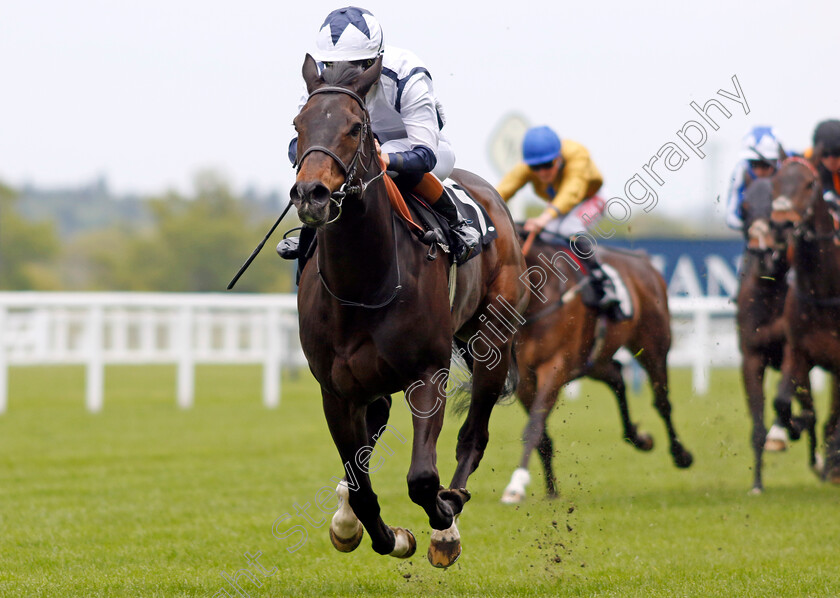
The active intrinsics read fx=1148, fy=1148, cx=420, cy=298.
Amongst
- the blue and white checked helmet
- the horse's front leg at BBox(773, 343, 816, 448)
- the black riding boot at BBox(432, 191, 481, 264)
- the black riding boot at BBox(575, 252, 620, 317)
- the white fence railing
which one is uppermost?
the blue and white checked helmet

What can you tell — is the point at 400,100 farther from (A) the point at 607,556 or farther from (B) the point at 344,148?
(A) the point at 607,556

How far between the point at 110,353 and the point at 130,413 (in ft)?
2.87

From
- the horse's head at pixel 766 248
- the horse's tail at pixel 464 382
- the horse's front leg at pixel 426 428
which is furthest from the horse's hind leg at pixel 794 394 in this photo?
the horse's front leg at pixel 426 428

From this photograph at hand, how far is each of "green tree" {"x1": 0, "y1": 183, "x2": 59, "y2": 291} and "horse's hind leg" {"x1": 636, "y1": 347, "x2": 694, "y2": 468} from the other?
53080mm

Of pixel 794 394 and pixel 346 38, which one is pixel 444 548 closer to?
pixel 346 38

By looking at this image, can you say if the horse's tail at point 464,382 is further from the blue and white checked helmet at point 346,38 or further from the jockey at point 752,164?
the jockey at point 752,164

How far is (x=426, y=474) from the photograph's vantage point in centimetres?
421

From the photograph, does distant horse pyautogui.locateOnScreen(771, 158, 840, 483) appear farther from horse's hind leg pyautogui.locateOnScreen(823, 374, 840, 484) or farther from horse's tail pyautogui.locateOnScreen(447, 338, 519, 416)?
horse's tail pyautogui.locateOnScreen(447, 338, 519, 416)

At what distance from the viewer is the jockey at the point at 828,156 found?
289 inches

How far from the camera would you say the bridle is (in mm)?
3612

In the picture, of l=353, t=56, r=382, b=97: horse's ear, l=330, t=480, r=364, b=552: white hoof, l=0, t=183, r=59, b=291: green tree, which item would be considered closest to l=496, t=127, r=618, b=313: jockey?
l=330, t=480, r=364, b=552: white hoof

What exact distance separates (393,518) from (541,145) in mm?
2630

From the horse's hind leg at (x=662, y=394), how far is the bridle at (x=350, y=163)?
14.9ft

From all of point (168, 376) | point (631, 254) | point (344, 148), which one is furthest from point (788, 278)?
point (168, 376)
